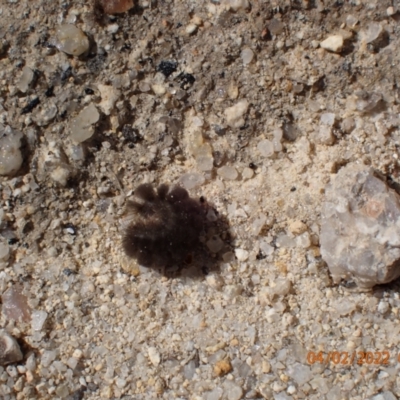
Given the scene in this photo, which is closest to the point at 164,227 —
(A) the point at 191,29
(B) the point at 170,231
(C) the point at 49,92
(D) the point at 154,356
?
(B) the point at 170,231

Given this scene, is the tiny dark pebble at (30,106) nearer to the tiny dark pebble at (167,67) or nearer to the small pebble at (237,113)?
the tiny dark pebble at (167,67)

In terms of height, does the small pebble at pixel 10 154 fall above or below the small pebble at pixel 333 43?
below

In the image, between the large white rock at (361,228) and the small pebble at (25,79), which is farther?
the small pebble at (25,79)

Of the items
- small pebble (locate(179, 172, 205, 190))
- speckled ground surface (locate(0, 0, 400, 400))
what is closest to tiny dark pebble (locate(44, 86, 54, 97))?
speckled ground surface (locate(0, 0, 400, 400))

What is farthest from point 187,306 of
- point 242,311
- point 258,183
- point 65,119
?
point 65,119

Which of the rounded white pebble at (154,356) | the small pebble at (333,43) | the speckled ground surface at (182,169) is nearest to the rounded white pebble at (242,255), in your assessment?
the speckled ground surface at (182,169)
